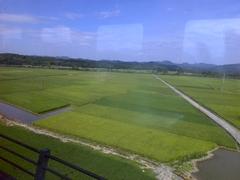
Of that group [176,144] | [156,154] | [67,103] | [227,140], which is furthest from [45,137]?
[67,103]

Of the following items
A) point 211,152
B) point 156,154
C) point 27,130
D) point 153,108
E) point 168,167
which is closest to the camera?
point 168,167

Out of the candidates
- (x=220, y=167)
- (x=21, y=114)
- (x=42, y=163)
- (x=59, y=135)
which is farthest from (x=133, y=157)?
(x=21, y=114)

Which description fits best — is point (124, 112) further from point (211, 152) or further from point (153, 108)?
point (211, 152)

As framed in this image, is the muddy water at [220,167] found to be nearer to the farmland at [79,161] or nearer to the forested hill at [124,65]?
the farmland at [79,161]

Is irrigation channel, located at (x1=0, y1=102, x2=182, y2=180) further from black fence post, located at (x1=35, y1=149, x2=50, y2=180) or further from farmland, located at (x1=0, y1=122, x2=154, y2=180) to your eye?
black fence post, located at (x1=35, y1=149, x2=50, y2=180)

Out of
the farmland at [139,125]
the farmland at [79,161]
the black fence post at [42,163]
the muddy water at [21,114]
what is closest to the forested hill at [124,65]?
the farmland at [139,125]

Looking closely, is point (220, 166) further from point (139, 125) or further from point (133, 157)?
point (139, 125)
